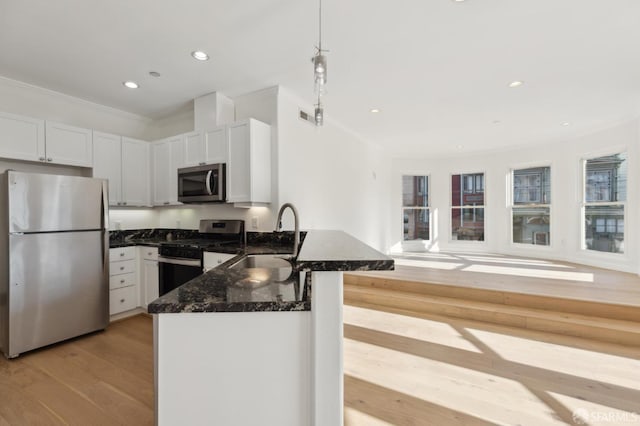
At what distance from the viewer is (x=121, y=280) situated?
338cm

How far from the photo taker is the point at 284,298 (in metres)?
1.01

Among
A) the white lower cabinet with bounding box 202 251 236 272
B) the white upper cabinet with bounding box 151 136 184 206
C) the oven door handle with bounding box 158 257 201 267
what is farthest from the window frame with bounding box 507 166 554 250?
the white upper cabinet with bounding box 151 136 184 206

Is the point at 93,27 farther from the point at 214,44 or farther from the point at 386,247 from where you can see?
the point at 386,247

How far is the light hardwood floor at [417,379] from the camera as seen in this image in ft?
5.93

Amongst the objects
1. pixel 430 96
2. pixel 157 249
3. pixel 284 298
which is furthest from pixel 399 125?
pixel 284 298

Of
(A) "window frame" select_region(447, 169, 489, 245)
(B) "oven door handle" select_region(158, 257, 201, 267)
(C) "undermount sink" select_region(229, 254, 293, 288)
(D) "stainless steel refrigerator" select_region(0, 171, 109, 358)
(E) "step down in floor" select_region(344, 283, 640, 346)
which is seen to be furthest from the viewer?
(A) "window frame" select_region(447, 169, 489, 245)

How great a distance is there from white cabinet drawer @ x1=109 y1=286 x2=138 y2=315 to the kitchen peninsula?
301 cm

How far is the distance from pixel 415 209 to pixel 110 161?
20.5 ft

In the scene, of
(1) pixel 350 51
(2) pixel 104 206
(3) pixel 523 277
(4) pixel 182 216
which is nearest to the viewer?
(1) pixel 350 51

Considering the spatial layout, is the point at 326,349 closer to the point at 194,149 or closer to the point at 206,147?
the point at 206,147

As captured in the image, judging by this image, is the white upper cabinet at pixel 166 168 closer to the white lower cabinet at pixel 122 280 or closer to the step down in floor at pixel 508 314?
the white lower cabinet at pixel 122 280

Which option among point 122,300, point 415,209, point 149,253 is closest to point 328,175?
point 149,253

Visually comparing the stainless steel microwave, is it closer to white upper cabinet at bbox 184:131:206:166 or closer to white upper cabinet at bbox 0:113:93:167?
white upper cabinet at bbox 184:131:206:166

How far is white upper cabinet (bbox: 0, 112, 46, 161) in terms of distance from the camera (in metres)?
2.82
